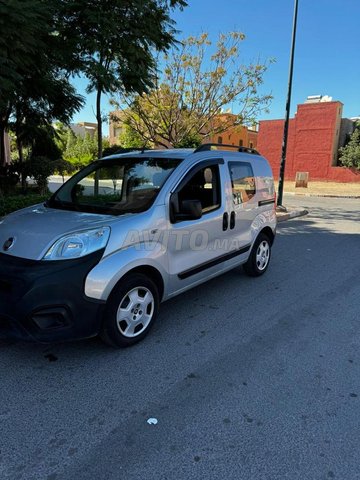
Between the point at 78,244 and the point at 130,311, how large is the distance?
77 cm

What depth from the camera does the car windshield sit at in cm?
378

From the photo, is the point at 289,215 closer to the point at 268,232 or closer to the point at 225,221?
the point at 268,232

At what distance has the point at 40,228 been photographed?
3.33 meters

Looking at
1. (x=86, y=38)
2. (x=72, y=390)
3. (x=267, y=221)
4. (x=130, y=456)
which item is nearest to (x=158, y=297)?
(x=72, y=390)

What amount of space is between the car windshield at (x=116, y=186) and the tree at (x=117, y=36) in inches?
135

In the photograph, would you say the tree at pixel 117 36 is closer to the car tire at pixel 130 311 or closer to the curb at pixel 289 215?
the car tire at pixel 130 311

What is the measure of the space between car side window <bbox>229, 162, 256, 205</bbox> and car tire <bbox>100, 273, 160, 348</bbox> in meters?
1.84

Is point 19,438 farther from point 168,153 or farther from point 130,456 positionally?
point 168,153

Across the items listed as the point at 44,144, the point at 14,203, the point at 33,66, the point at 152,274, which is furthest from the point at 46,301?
the point at 44,144

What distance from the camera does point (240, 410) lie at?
8.70ft

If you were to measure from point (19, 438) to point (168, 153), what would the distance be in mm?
3082

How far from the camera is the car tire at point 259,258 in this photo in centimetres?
547

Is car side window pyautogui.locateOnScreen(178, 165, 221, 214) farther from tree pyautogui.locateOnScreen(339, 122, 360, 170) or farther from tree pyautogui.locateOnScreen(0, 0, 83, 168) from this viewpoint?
tree pyautogui.locateOnScreen(339, 122, 360, 170)

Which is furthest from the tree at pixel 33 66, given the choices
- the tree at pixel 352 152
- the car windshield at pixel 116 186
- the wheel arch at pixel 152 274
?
the tree at pixel 352 152
